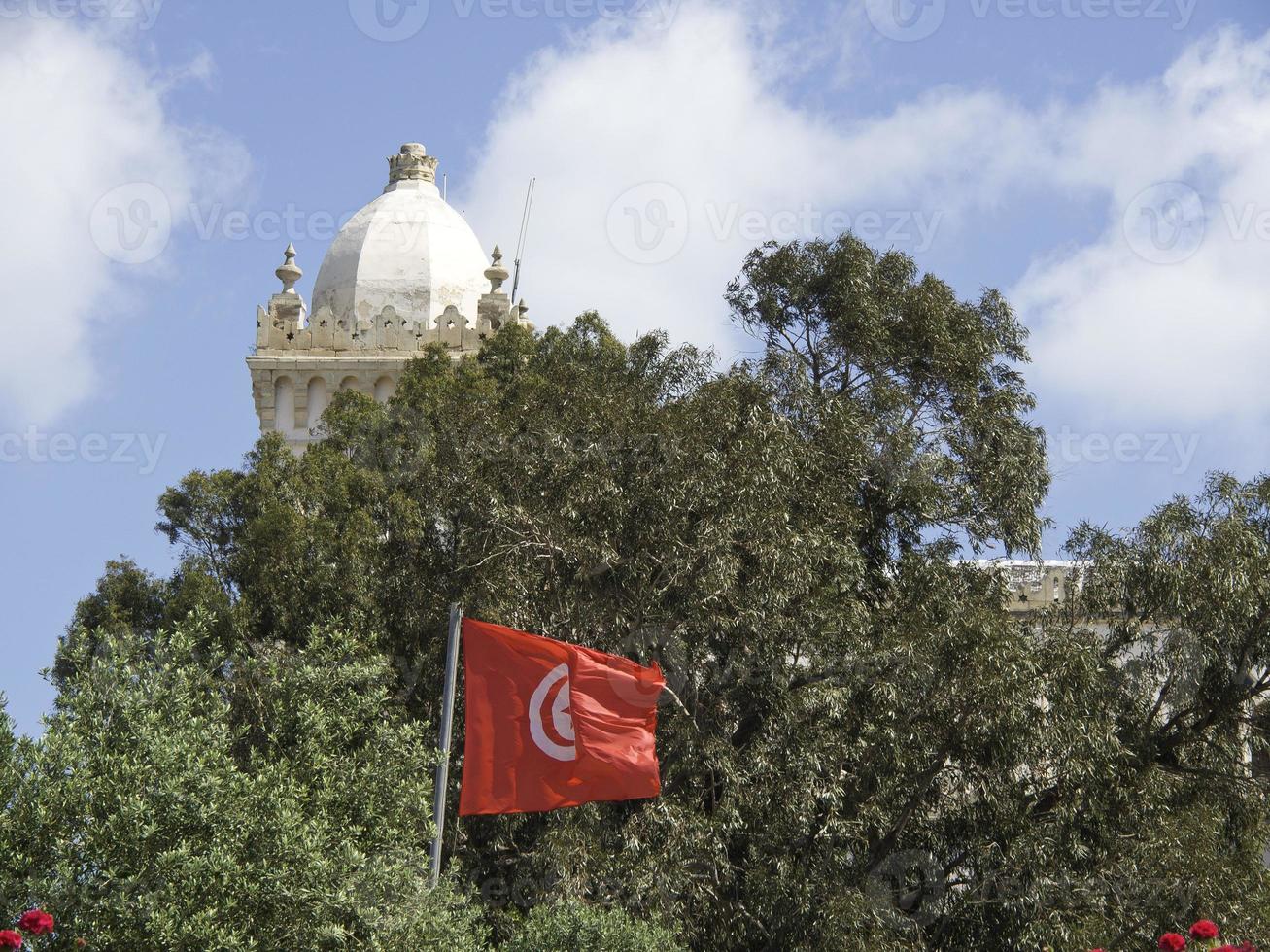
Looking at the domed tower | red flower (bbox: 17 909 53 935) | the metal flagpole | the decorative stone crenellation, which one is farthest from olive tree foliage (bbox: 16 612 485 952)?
the decorative stone crenellation

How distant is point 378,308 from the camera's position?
1795 inches

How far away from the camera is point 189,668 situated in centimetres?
2008

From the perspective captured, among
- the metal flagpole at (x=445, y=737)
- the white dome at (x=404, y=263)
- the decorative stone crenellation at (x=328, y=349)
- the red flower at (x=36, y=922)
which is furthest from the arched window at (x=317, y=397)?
the red flower at (x=36, y=922)

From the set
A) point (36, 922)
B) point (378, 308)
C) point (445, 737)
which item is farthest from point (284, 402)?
point (36, 922)

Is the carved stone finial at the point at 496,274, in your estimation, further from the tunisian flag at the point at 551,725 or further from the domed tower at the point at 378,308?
the tunisian flag at the point at 551,725

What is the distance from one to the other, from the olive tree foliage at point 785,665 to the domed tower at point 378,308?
17.1 m

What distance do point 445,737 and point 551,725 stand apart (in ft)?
3.97

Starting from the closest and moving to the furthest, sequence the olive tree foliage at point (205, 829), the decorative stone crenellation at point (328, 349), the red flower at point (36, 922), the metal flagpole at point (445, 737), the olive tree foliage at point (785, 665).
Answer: the red flower at point (36, 922) < the olive tree foliage at point (205, 829) < the metal flagpole at point (445, 737) < the olive tree foliage at point (785, 665) < the decorative stone crenellation at point (328, 349)

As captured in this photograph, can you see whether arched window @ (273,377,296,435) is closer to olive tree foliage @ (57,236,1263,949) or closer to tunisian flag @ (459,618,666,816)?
olive tree foliage @ (57,236,1263,949)

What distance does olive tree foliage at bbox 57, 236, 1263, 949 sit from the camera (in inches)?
926

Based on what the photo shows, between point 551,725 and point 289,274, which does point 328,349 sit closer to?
point 289,274

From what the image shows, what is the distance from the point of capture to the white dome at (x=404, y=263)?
45.8 m

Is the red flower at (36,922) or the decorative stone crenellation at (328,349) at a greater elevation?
the decorative stone crenellation at (328,349)

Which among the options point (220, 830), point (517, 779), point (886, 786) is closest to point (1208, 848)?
point (886, 786)
